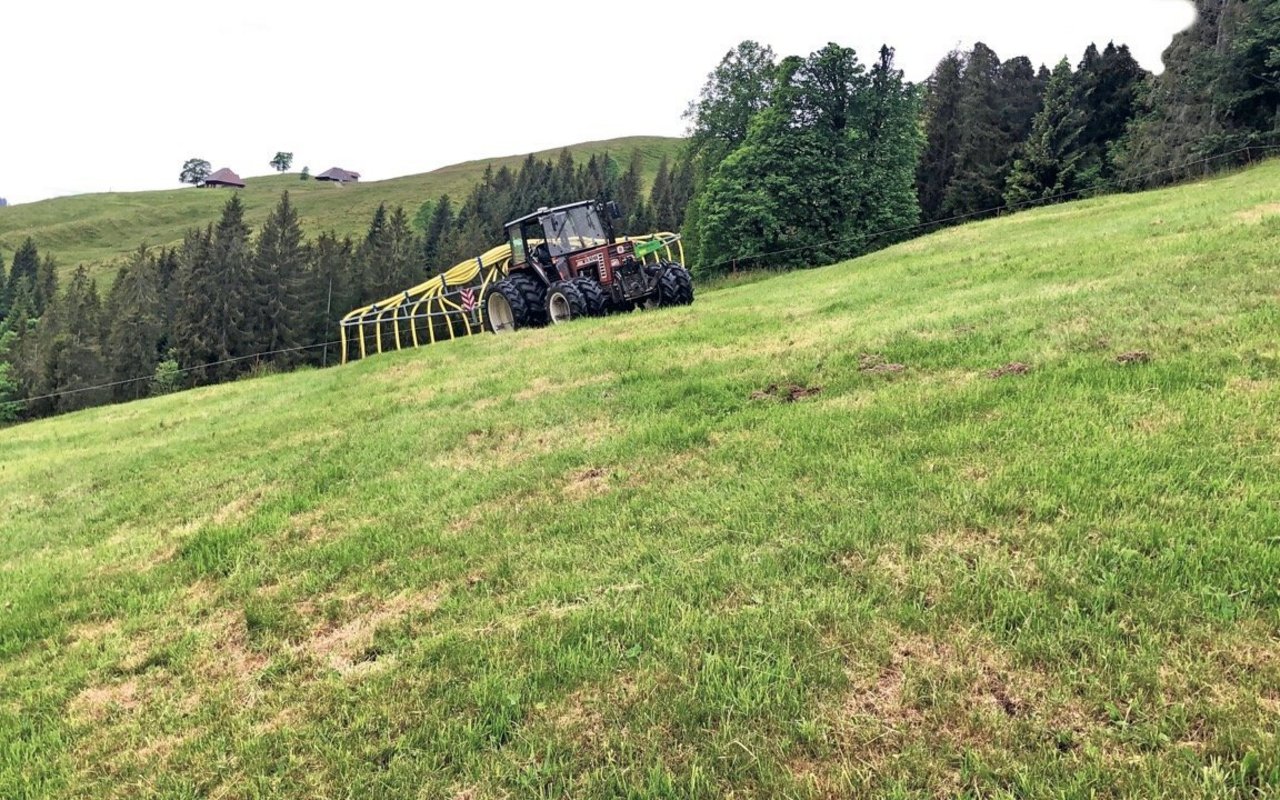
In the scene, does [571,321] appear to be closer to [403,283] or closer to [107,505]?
[107,505]

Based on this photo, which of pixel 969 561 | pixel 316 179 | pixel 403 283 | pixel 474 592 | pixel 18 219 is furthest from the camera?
pixel 316 179

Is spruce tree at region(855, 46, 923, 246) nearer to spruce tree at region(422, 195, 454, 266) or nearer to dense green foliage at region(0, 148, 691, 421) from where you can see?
dense green foliage at region(0, 148, 691, 421)

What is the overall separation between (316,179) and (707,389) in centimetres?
18782

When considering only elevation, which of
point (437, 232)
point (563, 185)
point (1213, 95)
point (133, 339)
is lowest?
point (133, 339)

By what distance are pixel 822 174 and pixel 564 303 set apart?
2409 cm

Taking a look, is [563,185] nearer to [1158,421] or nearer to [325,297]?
[325,297]

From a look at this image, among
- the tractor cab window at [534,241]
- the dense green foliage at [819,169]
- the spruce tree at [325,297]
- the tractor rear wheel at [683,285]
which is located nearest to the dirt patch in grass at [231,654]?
the tractor rear wheel at [683,285]

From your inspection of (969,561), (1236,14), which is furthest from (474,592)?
(1236,14)

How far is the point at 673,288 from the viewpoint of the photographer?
15.6m

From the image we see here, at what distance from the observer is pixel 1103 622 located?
9.22ft

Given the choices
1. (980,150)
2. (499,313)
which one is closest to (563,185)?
(980,150)

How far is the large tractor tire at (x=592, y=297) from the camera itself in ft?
47.8

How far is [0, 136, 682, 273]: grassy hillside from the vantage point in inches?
4375

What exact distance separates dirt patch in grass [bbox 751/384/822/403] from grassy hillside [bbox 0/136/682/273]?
10893 centimetres
